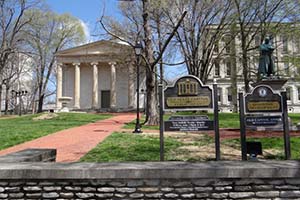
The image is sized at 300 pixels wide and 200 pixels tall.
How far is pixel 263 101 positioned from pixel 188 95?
1588 mm

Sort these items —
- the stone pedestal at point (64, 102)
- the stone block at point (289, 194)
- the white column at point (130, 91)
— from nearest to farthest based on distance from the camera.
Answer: the stone block at point (289, 194) → the stone pedestal at point (64, 102) → the white column at point (130, 91)

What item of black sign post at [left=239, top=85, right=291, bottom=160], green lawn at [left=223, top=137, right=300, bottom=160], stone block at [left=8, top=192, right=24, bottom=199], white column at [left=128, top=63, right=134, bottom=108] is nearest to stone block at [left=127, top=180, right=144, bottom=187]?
stone block at [left=8, top=192, right=24, bottom=199]

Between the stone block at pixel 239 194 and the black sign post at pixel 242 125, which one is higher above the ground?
the black sign post at pixel 242 125

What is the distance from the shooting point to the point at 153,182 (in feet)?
12.6

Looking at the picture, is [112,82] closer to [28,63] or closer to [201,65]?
[28,63]

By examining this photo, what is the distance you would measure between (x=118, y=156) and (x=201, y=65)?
22.3 meters

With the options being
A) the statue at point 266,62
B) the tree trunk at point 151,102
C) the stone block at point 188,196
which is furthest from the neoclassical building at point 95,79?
the stone block at point 188,196

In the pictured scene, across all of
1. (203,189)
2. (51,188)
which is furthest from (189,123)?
(51,188)

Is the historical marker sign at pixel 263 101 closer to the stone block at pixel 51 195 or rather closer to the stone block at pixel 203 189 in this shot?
the stone block at pixel 203 189

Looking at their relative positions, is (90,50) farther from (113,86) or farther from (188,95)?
(188,95)

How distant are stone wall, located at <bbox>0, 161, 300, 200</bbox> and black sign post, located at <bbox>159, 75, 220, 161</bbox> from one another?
174 cm

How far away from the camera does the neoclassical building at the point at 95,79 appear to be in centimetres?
4350

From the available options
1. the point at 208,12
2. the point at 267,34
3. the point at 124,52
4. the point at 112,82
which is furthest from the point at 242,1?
the point at 112,82

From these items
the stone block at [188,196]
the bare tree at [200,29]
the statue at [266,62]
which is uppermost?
the bare tree at [200,29]
